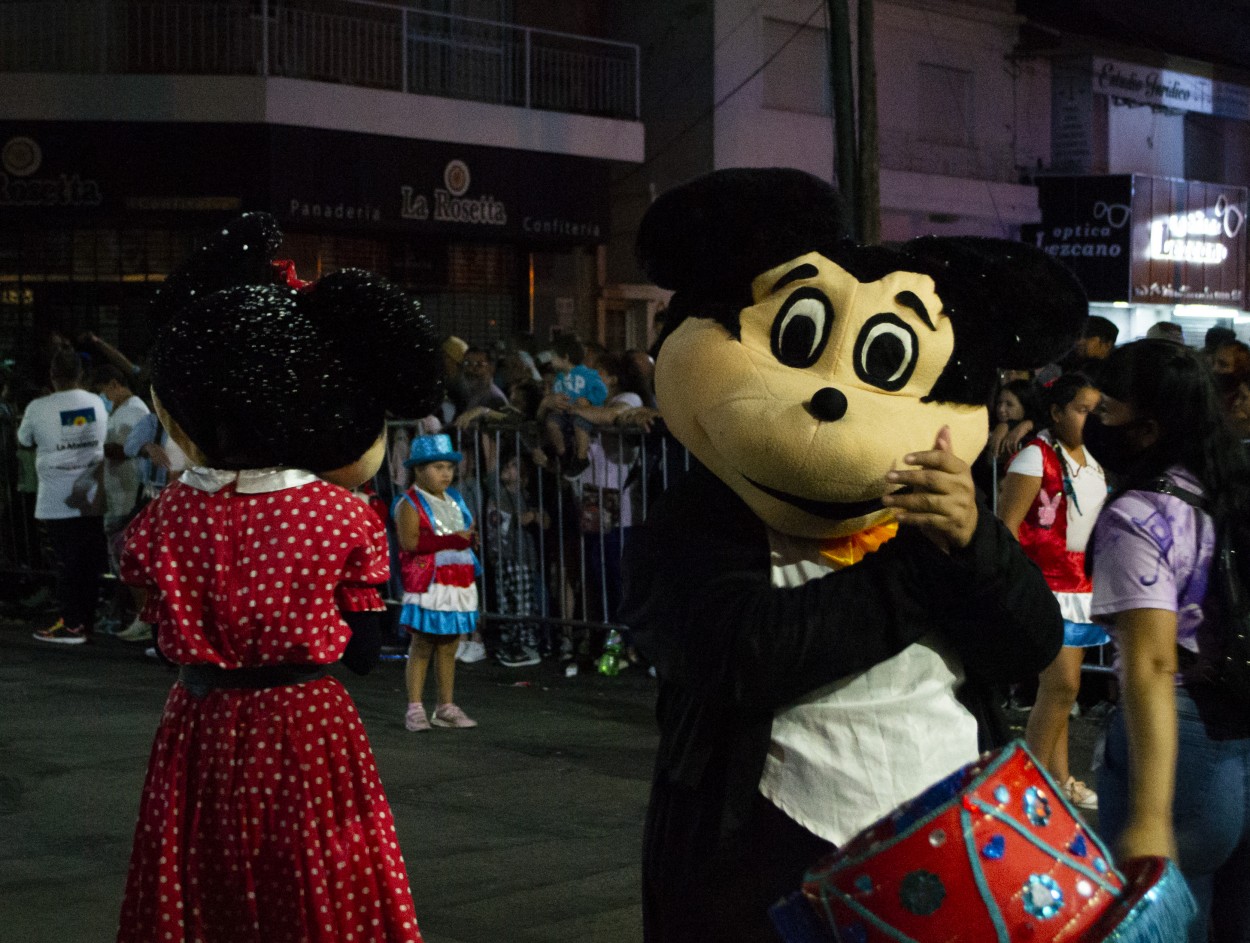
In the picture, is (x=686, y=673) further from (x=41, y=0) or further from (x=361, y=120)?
(x=41, y=0)

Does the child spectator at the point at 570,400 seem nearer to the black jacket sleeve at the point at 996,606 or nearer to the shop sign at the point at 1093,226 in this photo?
the black jacket sleeve at the point at 996,606

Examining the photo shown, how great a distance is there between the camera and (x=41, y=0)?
2016cm

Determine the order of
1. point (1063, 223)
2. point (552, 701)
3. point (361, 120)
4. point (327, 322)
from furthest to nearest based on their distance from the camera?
point (1063, 223) → point (361, 120) → point (552, 701) → point (327, 322)

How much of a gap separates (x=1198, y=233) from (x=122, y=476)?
71.8 ft

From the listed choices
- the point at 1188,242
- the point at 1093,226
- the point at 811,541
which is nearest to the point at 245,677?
the point at 811,541

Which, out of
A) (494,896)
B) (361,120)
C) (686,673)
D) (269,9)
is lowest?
(494,896)

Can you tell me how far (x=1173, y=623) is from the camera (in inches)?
146

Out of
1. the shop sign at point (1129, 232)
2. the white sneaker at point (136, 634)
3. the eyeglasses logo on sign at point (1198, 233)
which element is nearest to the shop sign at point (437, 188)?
the white sneaker at point (136, 634)

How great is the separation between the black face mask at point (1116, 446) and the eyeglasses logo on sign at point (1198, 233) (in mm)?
25057

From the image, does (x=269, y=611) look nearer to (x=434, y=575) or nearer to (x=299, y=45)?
(x=434, y=575)

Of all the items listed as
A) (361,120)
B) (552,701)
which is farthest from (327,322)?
(361,120)

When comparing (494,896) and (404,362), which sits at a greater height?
(404,362)

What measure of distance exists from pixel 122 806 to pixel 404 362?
3.49 meters

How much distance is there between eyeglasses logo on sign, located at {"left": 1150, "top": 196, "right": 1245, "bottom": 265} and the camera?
92.2ft
